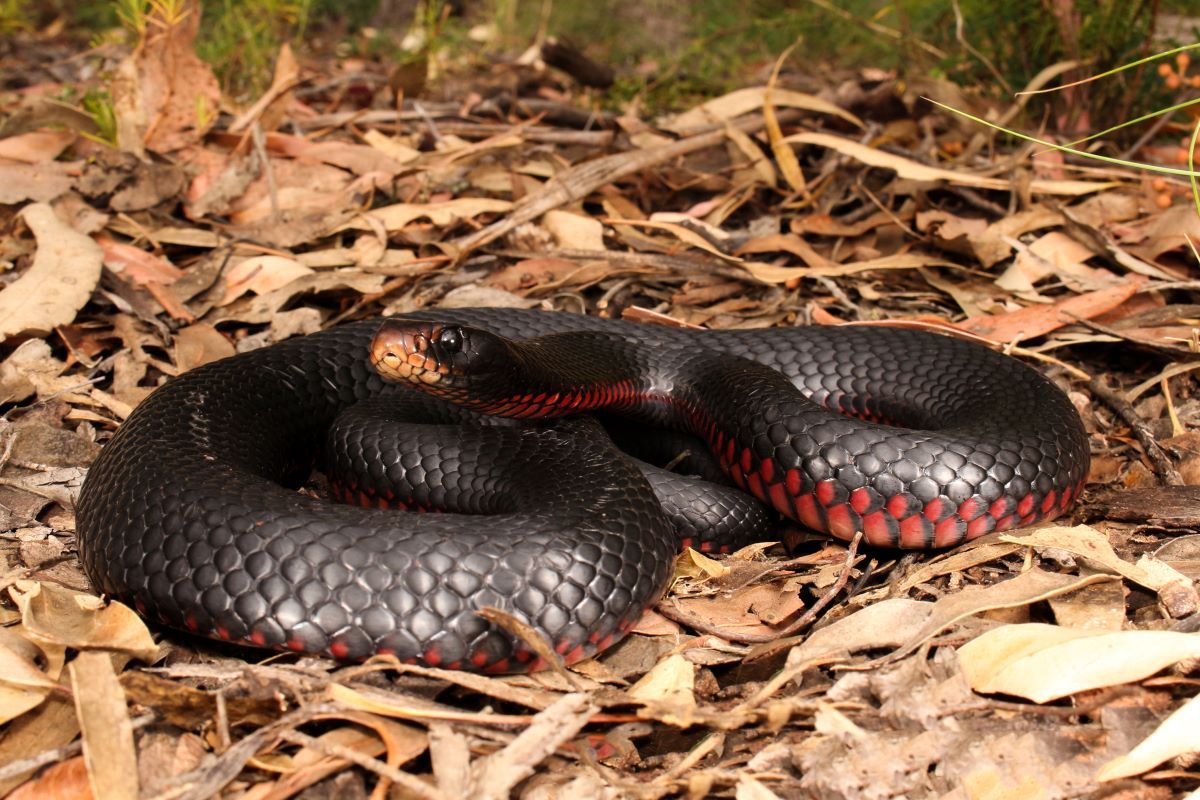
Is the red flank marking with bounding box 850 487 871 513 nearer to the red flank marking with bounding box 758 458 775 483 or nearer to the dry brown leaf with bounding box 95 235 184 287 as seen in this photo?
the red flank marking with bounding box 758 458 775 483

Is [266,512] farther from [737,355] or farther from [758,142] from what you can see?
[758,142]

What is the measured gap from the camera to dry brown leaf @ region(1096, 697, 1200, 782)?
8.87ft

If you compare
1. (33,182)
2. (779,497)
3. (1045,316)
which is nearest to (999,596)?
(779,497)

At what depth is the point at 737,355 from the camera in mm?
5121

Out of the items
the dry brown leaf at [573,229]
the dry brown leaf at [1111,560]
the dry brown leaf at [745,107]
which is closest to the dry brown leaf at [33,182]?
the dry brown leaf at [573,229]

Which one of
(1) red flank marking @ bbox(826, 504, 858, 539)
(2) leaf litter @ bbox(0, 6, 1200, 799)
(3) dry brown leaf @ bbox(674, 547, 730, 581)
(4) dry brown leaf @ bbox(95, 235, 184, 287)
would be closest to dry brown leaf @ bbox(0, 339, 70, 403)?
(2) leaf litter @ bbox(0, 6, 1200, 799)

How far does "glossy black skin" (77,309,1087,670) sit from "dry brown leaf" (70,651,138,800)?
324 mm

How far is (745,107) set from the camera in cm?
730

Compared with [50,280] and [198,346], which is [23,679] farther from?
[50,280]

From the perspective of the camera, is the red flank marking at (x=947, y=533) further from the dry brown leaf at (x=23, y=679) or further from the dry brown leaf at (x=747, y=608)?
the dry brown leaf at (x=23, y=679)

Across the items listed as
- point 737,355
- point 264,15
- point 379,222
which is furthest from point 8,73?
point 737,355

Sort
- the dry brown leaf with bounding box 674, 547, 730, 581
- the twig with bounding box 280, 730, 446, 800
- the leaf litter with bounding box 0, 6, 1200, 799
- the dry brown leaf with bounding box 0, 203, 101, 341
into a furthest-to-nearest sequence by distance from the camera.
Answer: the dry brown leaf with bounding box 0, 203, 101, 341 < the dry brown leaf with bounding box 674, 547, 730, 581 < the leaf litter with bounding box 0, 6, 1200, 799 < the twig with bounding box 280, 730, 446, 800

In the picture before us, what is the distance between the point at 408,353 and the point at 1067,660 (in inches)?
90.8

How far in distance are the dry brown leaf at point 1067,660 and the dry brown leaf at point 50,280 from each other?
4175 mm
